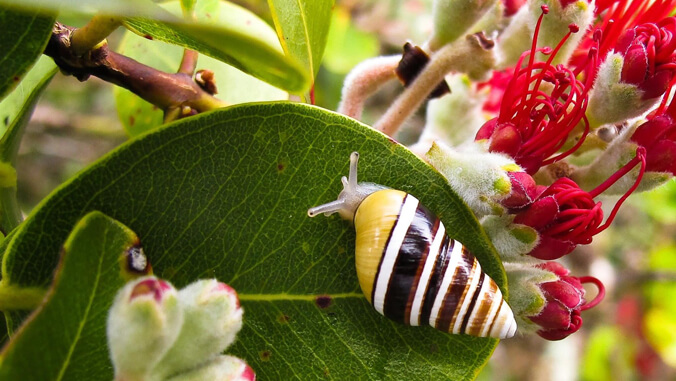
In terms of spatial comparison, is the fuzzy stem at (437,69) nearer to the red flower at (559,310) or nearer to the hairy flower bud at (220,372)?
the red flower at (559,310)

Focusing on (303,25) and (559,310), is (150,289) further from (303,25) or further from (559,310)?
(559,310)

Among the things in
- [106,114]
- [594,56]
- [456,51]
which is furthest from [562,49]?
[106,114]

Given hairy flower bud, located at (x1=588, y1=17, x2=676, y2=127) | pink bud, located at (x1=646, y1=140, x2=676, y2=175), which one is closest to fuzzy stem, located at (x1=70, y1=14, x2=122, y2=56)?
hairy flower bud, located at (x1=588, y1=17, x2=676, y2=127)

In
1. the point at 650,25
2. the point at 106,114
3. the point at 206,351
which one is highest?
the point at 650,25

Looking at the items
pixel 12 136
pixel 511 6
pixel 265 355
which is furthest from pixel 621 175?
pixel 12 136

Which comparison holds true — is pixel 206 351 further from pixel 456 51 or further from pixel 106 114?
pixel 106 114

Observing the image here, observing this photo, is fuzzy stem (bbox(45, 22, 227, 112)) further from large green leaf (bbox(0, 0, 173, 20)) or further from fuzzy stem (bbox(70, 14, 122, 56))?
large green leaf (bbox(0, 0, 173, 20))
